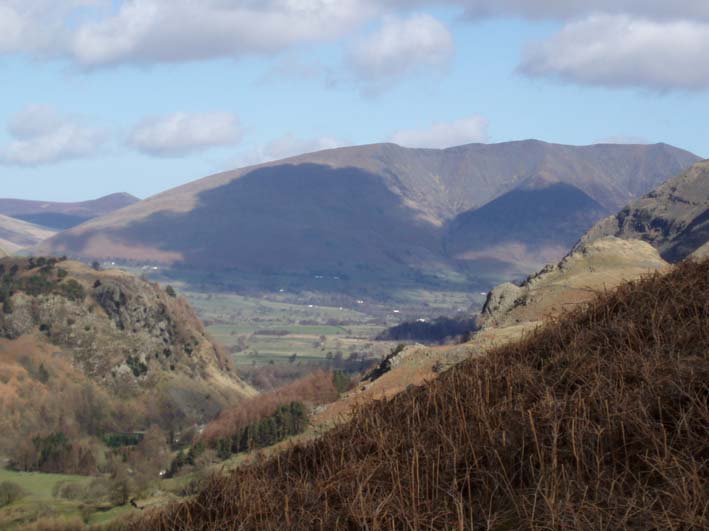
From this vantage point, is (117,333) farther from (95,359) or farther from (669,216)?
(669,216)

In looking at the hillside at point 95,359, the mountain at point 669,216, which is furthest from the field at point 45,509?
the mountain at point 669,216

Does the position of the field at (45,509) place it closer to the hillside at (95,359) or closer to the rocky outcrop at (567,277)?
the hillside at (95,359)

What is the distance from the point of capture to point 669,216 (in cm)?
12712

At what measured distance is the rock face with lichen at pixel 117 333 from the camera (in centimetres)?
→ 9831

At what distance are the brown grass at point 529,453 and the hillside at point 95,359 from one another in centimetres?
6370

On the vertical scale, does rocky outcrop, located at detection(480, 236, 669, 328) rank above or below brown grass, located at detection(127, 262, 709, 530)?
below

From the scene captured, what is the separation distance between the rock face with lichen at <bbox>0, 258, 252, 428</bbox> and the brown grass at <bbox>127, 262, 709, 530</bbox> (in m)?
85.5

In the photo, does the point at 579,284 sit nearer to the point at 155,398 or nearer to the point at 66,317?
the point at 155,398

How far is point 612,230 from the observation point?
137m

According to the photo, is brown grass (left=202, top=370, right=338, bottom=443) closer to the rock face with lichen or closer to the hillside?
the hillside

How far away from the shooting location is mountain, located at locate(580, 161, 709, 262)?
111875 mm

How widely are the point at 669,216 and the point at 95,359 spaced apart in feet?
256

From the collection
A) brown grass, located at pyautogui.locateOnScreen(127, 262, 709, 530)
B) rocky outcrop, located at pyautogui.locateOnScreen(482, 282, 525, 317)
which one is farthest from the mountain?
brown grass, located at pyautogui.locateOnScreen(127, 262, 709, 530)

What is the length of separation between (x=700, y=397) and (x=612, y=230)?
132908 mm
